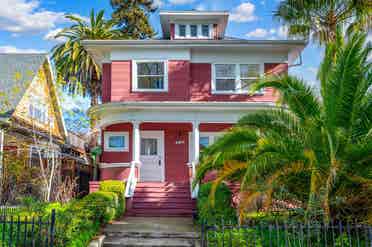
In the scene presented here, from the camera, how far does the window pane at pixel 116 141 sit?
18.4 metres

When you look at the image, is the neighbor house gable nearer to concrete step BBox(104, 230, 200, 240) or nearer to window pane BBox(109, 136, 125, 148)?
window pane BBox(109, 136, 125, 148)

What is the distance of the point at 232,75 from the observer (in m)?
18.8

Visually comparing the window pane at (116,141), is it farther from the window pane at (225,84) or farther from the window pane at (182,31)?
the window pane at (182,31)

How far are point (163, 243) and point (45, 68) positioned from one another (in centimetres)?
1974

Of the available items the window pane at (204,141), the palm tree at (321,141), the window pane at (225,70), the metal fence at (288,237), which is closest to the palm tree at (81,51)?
the window pane at (225,70)

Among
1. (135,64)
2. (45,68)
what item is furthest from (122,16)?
(135,64)

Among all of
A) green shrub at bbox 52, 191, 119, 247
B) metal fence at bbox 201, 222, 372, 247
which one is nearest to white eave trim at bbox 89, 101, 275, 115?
green shrub at bbox 52, 191, 119, 247

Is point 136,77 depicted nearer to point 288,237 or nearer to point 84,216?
point 84,216

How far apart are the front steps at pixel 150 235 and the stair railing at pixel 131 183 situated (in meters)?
2.67

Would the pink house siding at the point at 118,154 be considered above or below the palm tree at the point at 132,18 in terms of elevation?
below

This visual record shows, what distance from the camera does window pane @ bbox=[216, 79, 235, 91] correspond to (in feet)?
61.4

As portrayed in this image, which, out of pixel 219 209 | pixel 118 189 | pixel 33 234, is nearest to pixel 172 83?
pixel 118 189

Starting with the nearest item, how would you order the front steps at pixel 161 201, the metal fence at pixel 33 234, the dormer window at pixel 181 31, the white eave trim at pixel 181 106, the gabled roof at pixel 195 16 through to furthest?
the metal fence at pixel 33 234
the front steps at pixel 161 201
the white eave trim at pixel 181 106
the gabled roof at pixel 195 16
the dormer window at pixel 181 31

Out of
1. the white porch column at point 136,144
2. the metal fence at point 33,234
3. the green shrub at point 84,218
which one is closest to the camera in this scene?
the metal fence at point 33,234
